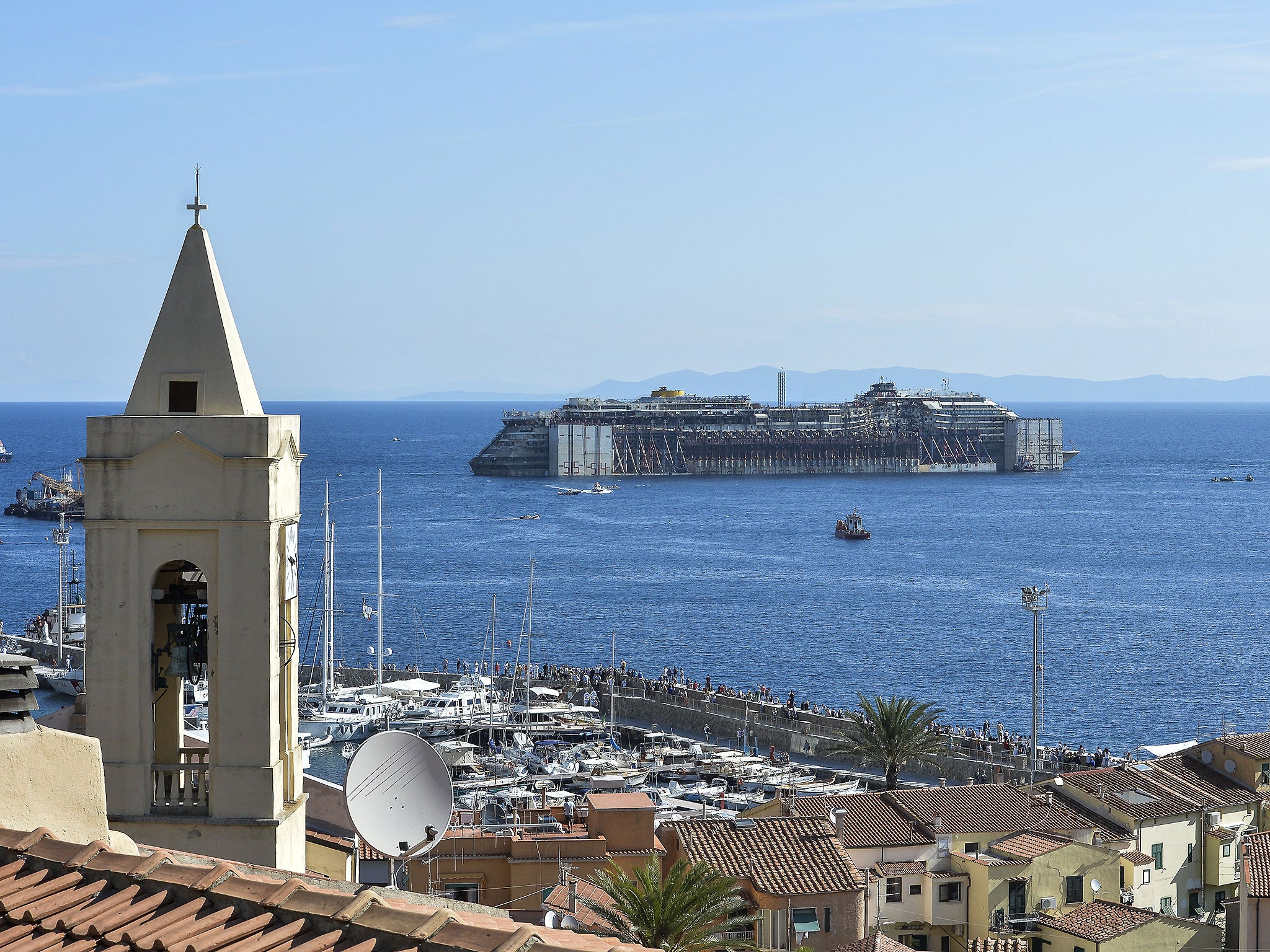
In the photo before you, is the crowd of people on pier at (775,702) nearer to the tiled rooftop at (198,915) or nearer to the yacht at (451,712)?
the yacht at (451,712)

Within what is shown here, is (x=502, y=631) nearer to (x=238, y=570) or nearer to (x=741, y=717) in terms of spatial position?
(x=741, y=717)

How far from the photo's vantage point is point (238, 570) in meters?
9.16

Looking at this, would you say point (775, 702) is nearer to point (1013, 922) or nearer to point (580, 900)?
point (1013, 922)

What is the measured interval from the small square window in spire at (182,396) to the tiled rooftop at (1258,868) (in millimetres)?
15237

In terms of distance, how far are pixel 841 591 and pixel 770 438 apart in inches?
3979

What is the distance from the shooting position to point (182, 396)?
9.29m

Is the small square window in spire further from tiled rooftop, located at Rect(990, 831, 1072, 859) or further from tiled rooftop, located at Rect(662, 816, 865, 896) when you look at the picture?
tiled rooftop, located at Rect(990, 831, 1072, 859)

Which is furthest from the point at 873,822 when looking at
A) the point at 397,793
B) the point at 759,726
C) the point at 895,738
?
the point at 397,793

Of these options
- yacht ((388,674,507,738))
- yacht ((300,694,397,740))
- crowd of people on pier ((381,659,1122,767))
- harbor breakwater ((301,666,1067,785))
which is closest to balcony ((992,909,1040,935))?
harbor breakwater ((301,666,1067,785))

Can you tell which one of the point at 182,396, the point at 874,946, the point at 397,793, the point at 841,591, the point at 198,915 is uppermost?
the point at 182,396

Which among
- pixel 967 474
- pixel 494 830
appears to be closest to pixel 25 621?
pixel 494 830

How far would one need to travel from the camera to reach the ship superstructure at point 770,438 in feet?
579

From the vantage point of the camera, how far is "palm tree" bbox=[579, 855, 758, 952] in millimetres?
15117

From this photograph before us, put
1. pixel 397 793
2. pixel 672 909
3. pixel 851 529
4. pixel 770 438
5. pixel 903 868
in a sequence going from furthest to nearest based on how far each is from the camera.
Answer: pixel 770 438, pixel 851 529, pixel 903 868, pixel 672 909, pixel 397 793
